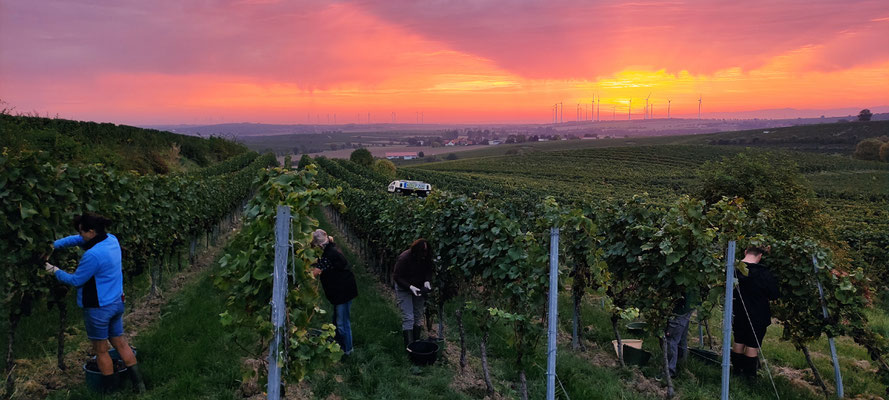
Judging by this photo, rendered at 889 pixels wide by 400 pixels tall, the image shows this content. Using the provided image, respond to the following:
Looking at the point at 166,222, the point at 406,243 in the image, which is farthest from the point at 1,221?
the point at 406,243

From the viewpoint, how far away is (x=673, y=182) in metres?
55.0

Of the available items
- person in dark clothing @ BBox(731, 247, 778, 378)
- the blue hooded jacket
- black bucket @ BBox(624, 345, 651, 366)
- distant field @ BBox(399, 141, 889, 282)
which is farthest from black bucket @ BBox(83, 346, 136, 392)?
distant field @ BBox(399, 141, 889, 282)

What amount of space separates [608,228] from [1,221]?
7.36 metres

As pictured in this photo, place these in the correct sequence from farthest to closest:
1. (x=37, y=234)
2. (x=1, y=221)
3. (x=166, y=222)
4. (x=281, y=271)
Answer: (x=166, y=222) < (x=37, y=234) < (x=1, y=221) < (x=281, y=271)

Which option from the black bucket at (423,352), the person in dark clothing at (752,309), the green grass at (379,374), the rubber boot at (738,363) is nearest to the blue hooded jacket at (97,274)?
the green grass at (379,374)

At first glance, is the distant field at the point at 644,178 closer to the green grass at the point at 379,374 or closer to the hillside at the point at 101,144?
the green grass at the point at 379,374

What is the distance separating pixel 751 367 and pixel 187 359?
24.2 feet

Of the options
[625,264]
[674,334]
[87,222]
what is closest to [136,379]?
[87,222]

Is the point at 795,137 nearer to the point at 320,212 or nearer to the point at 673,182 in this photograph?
the point at 673,182

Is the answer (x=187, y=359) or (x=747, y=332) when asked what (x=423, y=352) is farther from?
(x=747, y=332)

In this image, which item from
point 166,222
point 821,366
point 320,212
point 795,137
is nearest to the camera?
point 821,366

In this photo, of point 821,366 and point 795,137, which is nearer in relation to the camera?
point 821,366

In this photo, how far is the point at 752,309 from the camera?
6199 millimetres

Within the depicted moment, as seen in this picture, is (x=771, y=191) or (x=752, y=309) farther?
(x=771, y=191)
